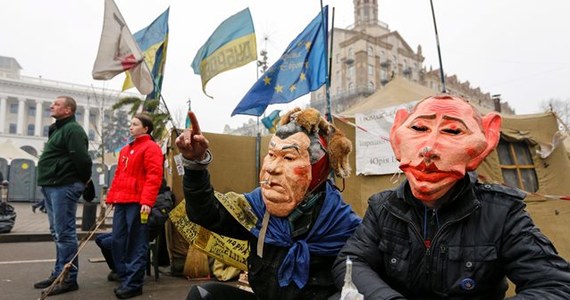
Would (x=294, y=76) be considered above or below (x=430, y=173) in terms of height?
above

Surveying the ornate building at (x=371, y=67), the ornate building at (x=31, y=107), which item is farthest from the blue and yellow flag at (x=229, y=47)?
the ornate building at (x=31, y=107)

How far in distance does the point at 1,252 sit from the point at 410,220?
7303 millimetres

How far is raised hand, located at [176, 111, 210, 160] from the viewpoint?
1931 millimetres

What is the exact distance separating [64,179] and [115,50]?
4.52 feet

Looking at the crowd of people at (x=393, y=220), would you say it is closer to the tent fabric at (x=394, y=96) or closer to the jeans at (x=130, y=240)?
the jeans at (x=130, y=240)

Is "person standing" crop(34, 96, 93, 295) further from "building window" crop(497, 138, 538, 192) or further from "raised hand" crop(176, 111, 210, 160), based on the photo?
"building window" crop(497, 138, 538, 192)

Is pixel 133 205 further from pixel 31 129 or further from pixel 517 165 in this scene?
pixel 31 129

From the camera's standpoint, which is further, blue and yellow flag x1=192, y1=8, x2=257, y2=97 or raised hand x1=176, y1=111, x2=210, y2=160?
blue and yellow flag x1=192, y1=8, x2=257, y2=97

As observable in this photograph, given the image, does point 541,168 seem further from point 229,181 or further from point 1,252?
point 1,252

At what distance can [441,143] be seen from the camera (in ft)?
4.94

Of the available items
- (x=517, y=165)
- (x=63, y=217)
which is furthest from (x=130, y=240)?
(x=517, y=165)

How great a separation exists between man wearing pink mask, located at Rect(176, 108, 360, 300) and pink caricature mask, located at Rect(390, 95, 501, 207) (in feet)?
1.87

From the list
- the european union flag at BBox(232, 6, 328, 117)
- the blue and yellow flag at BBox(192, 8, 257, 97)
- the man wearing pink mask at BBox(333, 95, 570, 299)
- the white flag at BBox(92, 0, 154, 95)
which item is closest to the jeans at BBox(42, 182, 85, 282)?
the white flag at BBox(92, 0, 154, 95)

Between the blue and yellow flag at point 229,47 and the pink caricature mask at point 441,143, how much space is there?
16.1 ft
